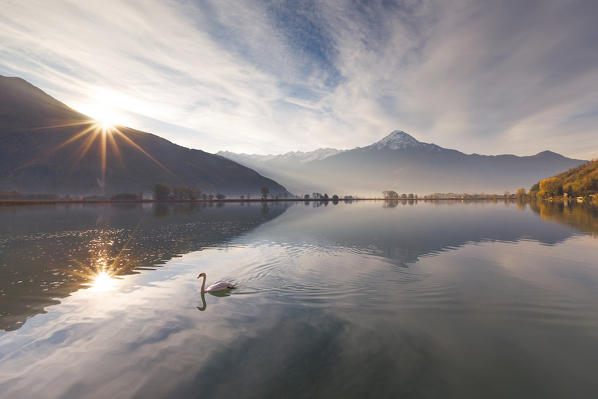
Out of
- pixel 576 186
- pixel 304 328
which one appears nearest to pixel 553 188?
pixel 576 186

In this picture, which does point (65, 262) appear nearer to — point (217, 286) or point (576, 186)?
point (217, 286)

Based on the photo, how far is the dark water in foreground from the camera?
782cm

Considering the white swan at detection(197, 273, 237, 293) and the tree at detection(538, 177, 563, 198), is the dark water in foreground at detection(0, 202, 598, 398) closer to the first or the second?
the white swan at detection(197, 273, 237, 293)

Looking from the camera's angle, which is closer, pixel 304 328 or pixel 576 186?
pixel 304 328

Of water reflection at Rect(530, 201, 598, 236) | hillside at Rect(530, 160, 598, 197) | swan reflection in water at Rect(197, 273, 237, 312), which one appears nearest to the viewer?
swan reflection in water at Rect(197, 273, 237, 312)

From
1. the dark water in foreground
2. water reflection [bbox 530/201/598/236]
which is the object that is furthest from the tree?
the dark water in foreground

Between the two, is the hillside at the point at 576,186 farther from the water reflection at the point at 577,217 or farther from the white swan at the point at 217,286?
the white swan at the point at 217,286

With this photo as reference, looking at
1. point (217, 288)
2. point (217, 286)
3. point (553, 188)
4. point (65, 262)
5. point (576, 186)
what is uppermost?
point (553, 188)

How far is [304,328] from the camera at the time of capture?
11125 mm

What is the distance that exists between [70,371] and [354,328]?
1062 centimetres

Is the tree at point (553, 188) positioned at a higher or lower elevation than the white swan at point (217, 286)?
higher

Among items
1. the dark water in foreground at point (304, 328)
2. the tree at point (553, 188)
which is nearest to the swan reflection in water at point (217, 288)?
the dark water in foreground at point (304, 328)

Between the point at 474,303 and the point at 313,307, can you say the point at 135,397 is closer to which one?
the point at 313,307

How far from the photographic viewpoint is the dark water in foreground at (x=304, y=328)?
7820 mm
